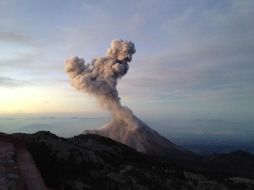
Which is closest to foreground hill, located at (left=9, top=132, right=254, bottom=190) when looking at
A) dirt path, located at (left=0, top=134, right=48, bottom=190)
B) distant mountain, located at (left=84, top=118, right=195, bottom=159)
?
dirt path, located at (left=0, top=134, right=48, bottom=190)

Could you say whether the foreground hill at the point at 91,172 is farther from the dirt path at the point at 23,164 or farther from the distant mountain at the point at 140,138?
the distant mountain at the point at 140,138

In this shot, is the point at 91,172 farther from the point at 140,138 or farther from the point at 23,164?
the point at 140,138

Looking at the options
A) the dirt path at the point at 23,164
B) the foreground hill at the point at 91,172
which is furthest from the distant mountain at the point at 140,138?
the dirt path at the point at 23,164

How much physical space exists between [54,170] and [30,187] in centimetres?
2142

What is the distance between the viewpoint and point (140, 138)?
176 meters

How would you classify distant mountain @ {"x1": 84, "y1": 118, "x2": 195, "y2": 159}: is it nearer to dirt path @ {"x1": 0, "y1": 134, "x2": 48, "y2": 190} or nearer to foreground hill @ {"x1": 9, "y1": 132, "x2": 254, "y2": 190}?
foreground hill @ {"x1": 9, "y1": 132, "x2": 254, "y2": 190}

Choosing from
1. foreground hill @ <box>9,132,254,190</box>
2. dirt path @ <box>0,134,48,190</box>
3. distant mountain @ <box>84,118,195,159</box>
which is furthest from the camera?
distant mountain @ <box>84,118,195,159</box>

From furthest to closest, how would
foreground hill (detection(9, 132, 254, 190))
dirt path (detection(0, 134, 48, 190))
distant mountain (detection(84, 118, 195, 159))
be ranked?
distant mountain (detection(84, 118, 195, 159)) → foreground hill (detection(9, 132, 254, 190)) → dirt path (detection(0, 134, 48, 190))

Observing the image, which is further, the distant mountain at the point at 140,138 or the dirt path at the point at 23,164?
the distant mountain at the point at 140,138

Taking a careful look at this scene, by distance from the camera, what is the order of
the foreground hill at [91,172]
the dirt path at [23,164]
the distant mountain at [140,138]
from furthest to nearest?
1. the distant mountain at [140,138]
2. the foreground hill at [91,172]
3. the dirt path at [23,164]

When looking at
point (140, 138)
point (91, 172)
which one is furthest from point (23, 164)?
point (140, 138)

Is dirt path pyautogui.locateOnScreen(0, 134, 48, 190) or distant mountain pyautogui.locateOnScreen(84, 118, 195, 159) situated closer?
dirt path pyautogui.locateOnScreen(0, 134, 48, 190)

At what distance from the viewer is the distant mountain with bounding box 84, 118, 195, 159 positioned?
163875 mm

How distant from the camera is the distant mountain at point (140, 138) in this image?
16388 centimetres
